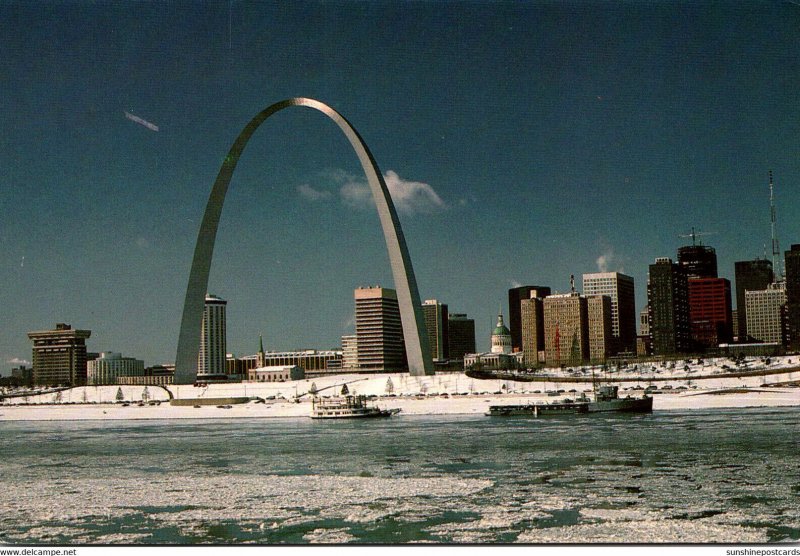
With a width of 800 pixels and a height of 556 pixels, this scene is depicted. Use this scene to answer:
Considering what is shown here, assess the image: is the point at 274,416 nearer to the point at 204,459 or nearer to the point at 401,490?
the point at 204,459

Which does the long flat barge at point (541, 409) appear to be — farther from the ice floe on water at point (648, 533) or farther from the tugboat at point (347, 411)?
the ice floe on water at point (648, 533)

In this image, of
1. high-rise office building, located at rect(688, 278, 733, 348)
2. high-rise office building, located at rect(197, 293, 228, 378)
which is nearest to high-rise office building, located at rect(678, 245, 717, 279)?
high-rise office building, located at rect(688, 278, 733, 348)

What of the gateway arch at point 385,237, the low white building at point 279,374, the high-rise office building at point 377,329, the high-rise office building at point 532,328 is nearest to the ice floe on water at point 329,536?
the gateway arch at point 385,237

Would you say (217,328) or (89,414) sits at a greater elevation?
(217,328)

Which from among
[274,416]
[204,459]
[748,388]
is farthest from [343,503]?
[748,388]

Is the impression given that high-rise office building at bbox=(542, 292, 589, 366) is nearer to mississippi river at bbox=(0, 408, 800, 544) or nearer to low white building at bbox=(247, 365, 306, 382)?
low white building at bbox=(247, 365, 306, 382)

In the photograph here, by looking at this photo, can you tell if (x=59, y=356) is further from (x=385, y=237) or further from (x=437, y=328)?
(x=437, y=328)
